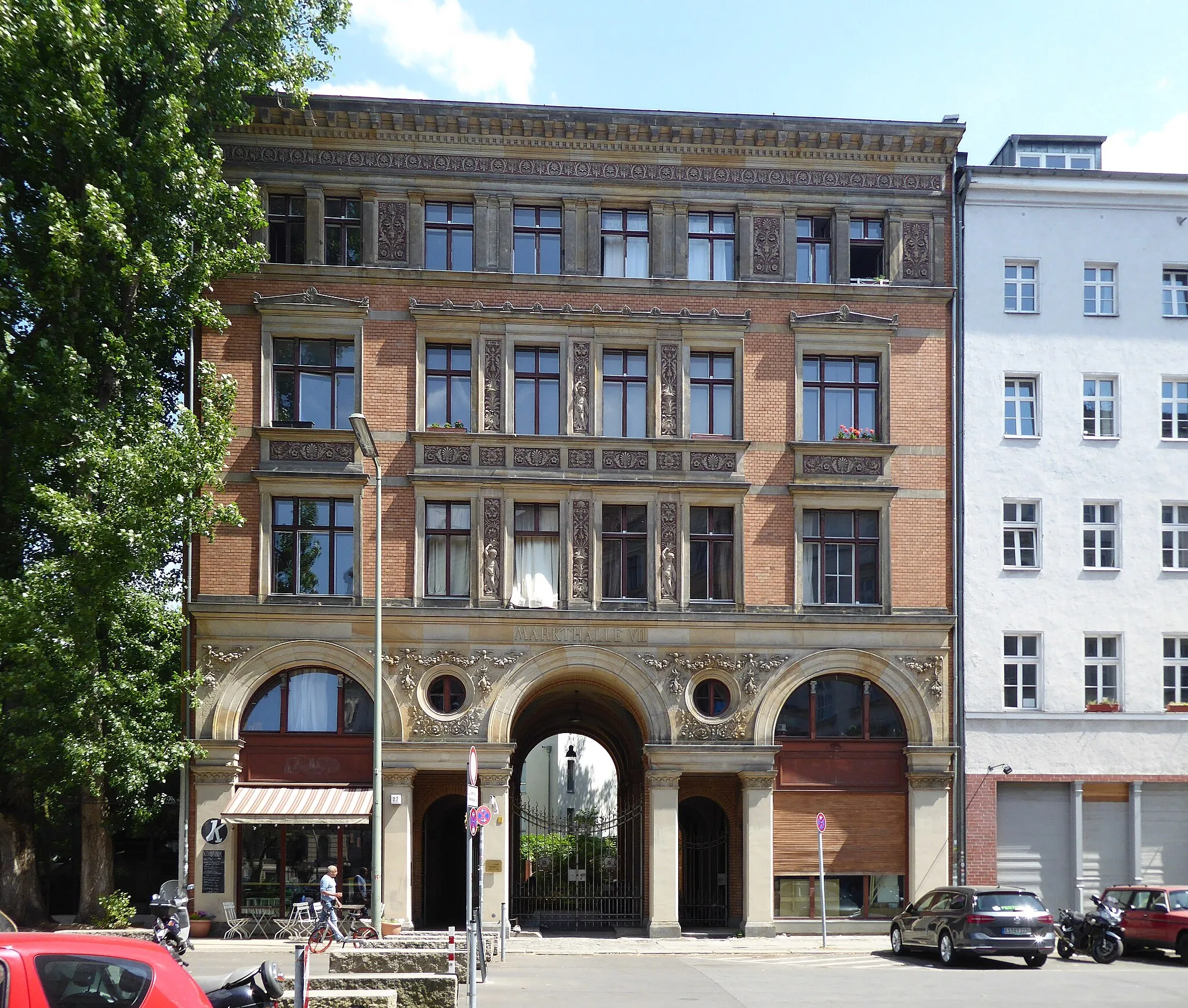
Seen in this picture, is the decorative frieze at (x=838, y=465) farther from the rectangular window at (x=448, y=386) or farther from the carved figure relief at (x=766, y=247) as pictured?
the rectangular window at (x=448, y=386)

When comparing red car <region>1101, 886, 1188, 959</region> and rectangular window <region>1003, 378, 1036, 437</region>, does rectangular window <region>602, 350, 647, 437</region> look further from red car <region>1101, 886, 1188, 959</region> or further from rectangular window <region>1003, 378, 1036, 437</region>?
red car <region>1101, 886, 1188, 959</region>

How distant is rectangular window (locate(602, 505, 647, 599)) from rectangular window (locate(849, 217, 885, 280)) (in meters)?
8.05

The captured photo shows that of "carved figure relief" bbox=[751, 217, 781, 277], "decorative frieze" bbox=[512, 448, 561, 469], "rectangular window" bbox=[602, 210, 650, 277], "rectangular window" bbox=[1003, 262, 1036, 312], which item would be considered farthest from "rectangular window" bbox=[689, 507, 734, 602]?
"rectangular window" bbox=[1003, 262, 1036, 312]

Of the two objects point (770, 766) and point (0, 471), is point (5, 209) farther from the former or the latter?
point (770, 766)

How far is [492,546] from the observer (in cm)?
2886

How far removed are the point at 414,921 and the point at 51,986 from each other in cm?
2313

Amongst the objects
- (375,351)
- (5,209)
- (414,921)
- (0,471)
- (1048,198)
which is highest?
(1048,198)

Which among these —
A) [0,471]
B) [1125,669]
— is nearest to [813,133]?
[1125,669]

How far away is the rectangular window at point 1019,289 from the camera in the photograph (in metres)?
31.1

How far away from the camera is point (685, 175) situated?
30.2 meters

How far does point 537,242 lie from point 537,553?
7.53 metres

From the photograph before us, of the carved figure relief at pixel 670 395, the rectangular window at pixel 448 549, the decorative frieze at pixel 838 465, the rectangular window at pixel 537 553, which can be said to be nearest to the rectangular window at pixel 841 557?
the decorative frieze at pixel 838 465

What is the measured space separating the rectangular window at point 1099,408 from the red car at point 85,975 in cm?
2769

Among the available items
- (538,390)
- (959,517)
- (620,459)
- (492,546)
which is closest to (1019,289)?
(959,517)
